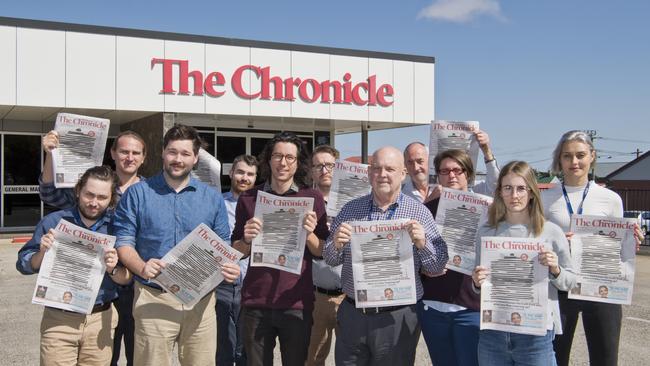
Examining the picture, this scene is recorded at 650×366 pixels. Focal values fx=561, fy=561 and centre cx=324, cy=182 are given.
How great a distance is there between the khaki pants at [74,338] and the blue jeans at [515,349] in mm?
2428

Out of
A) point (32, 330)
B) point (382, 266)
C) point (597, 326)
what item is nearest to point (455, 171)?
point (382, 266)

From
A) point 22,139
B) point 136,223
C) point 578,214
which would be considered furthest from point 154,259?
point 22,139

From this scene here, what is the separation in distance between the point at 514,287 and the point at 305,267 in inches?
53.8

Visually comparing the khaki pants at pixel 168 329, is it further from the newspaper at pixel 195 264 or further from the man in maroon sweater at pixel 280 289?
the man in maroon sweater at pixel 280 289

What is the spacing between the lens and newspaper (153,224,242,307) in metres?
3.41

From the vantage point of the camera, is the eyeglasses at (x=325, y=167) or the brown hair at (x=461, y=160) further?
the eyeglasses at (x=325, y=167)

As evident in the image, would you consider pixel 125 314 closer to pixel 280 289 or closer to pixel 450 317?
pixel 280 289

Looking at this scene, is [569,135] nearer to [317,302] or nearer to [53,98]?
[317,302]

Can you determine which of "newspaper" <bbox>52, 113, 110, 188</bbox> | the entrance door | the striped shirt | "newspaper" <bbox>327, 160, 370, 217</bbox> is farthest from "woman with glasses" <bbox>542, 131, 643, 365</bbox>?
the entrance door

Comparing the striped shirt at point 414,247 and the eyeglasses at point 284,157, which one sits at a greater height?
the eyeglasses at point 284,157

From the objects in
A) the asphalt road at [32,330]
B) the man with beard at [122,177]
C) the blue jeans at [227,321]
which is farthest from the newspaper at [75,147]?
the asphalt road at [32,330]

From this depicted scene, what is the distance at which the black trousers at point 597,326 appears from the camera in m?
3.88

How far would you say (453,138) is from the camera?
14.8 feet

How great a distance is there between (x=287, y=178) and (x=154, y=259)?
104 cm
